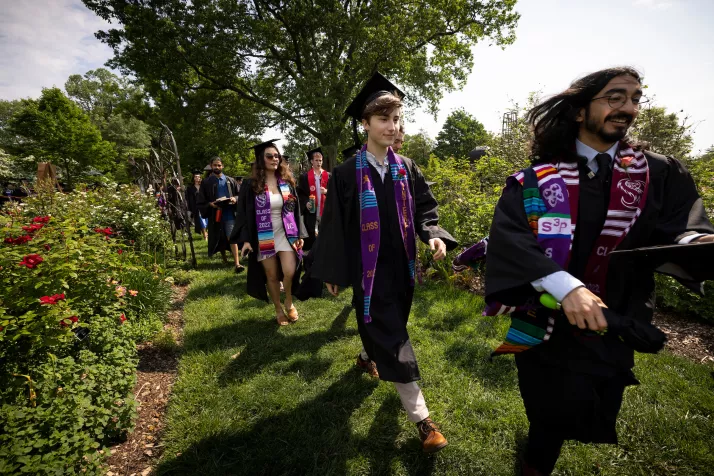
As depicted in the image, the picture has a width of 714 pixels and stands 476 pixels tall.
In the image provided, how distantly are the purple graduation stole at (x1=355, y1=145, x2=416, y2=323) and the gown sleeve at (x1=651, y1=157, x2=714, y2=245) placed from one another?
1.32 m

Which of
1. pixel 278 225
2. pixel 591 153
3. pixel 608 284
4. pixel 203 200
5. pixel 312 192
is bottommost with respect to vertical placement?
pixel 608 284

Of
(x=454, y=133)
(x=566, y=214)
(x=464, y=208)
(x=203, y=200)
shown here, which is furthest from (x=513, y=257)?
(x=454, y=133)

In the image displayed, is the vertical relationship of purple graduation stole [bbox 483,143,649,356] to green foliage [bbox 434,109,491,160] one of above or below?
→ below

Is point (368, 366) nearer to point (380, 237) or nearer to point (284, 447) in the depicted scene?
point (284, 447)

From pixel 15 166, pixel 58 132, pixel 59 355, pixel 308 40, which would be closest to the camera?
pixel 59 355

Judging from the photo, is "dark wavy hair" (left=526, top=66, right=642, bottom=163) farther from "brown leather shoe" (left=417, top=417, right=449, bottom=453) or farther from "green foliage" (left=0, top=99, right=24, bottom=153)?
"green foliage" (left=0, top=99, right=24, bottom=153)

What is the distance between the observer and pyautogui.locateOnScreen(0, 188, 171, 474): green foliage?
163 cm

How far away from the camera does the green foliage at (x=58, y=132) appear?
82.2 ft

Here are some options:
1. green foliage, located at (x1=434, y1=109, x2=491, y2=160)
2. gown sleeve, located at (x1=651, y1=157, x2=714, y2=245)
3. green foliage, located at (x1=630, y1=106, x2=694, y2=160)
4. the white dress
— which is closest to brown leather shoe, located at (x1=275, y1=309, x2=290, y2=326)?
the white dress

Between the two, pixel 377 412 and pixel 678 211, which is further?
pixel 377 412

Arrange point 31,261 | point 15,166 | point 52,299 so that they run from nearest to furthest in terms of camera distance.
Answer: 1. point 52,299
2. point 31,261
3. point 15,166

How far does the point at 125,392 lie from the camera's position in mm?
2486

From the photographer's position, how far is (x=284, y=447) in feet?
7.34

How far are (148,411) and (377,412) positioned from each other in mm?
1845
